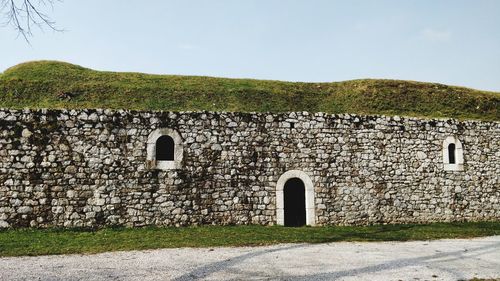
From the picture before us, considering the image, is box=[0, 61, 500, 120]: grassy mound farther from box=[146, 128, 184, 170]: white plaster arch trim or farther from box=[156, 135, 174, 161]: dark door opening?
box=[146, 128, 184, 170]: white plaster arch trim

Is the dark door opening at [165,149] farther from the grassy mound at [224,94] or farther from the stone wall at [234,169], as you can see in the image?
the grassy mound at [224,94]

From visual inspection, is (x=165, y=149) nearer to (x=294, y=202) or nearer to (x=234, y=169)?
(x=234, y=169)

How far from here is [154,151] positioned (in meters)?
12.7

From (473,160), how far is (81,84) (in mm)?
16557

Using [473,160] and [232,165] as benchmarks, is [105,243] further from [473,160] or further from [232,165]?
[473,160]

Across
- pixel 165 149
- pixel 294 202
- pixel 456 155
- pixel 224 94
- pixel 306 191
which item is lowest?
pixel 294 202

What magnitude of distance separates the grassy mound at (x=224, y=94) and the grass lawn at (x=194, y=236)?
248 inches

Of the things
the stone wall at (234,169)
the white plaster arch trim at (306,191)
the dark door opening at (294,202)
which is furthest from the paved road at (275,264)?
the dark door opening at (294,202)

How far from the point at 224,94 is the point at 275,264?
38.8 feet

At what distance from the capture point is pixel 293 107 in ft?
60.5

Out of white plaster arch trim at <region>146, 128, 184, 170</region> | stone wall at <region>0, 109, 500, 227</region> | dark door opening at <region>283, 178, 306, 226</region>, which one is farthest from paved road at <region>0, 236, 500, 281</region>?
dark door opening at <region>283, 178, 306, 226</region>

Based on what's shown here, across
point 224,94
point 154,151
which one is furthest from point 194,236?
point 224,94

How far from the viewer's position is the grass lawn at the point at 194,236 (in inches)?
378

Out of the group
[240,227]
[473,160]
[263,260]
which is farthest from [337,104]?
[263,260]
